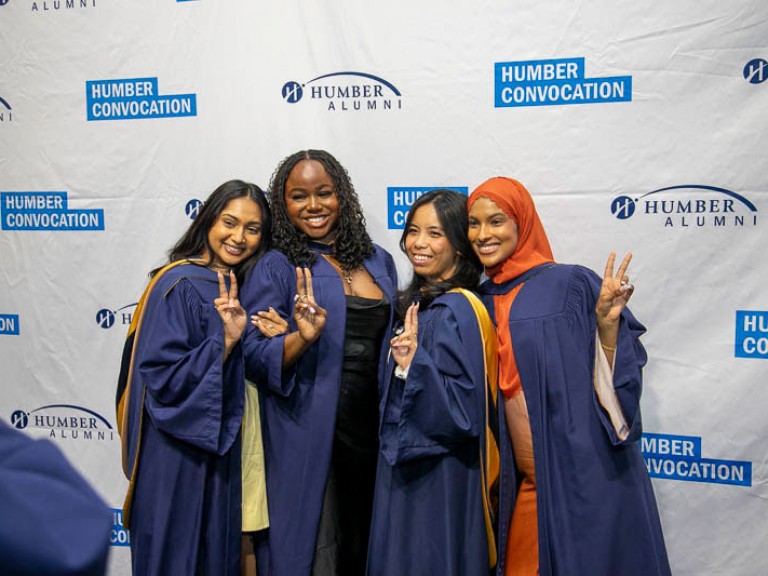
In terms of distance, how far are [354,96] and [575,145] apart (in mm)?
924

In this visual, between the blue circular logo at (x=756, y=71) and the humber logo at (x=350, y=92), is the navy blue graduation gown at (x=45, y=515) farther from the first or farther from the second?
the blue circular logo at (x=756, y=71)

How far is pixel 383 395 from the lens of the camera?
8.60 feet

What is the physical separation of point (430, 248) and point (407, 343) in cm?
37

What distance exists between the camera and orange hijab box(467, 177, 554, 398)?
99.3 inches

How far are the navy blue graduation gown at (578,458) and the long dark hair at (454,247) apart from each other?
12.0 inches

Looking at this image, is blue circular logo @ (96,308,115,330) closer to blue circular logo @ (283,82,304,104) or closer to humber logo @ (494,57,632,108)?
blue circular logo @ (283,82,304,104)

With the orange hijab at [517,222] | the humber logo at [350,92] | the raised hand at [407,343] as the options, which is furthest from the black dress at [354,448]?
the humber logo at [350,92]

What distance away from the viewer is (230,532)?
270cm

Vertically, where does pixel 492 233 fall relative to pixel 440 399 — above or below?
above

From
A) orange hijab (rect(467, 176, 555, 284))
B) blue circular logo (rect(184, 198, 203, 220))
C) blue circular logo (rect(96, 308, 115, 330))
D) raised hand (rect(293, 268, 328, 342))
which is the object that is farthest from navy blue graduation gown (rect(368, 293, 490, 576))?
blue circular logo (rect(96, 308, 115, 330))

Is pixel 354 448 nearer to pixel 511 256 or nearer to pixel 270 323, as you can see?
pixel 270 323

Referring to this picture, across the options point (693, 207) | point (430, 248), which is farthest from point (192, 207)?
point (693, 207)

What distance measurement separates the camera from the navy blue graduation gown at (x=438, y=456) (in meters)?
2.44

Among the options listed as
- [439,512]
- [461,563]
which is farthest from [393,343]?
[461,563]
